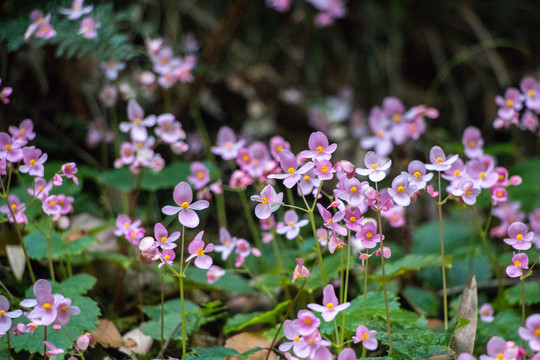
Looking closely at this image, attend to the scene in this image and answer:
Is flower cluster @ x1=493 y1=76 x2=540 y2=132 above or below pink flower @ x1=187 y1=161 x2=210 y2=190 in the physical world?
above

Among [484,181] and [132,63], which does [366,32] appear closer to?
[132,63]

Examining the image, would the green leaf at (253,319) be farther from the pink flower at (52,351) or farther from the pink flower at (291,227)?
the pink flower at (52,351)

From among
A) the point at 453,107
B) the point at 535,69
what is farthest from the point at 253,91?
the point at 535,69

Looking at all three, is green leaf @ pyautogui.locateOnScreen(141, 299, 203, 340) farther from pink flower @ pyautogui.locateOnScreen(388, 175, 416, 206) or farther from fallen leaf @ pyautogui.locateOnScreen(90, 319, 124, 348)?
pink flower @ pyautogui.locateOnScreen(388, 175, 416, 206)

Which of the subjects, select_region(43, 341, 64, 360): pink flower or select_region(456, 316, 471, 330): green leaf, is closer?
select_region(43, 341, 64, 360): pink flower

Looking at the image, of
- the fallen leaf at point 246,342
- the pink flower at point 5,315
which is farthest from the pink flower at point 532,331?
the pink flower at point 5,315

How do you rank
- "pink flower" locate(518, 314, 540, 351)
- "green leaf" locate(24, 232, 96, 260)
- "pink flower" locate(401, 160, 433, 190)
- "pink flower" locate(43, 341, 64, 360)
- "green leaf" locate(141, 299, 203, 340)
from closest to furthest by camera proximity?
"pink flower" locate(518, 314, 540, 351) → "pink flower" locate(43, 341, 64, 360) → "pink flower" locate(401, 160, 433, 190) → "green leaf" locate(141, 299, 203, 340) → "green leaf" locate(24, 232, 96, 260)

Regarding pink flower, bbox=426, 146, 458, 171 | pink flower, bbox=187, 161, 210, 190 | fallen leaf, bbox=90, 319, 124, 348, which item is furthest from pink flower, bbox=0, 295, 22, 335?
pink flower, bbox=426, 146, 458, 171
